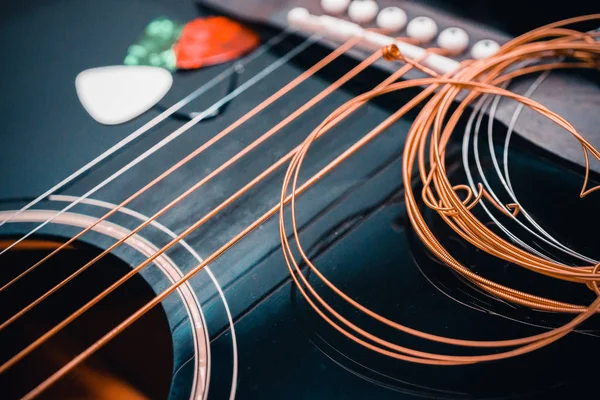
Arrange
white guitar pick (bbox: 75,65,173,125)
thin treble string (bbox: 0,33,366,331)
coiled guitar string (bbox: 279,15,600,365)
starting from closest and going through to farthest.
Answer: coiled guitar string (bbox: 279,15,600,365)
thin treble string (bbox: 0,33,366,331)
white guitar pick (bbox: 75,65,173,125)

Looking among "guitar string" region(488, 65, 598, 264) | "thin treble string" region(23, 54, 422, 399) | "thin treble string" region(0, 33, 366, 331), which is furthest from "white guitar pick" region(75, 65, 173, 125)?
"guitar string" region(488, 65, 598, 264)

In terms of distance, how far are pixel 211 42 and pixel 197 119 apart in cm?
17

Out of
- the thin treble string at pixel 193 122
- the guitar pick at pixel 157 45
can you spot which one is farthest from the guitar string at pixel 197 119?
the guitar pick at pixel 157 45

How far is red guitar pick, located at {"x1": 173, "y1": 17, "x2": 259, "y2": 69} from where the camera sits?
83 centimetres

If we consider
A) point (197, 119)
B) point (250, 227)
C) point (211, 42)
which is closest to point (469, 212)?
point (250, 227)

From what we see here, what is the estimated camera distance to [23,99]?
2.73ft

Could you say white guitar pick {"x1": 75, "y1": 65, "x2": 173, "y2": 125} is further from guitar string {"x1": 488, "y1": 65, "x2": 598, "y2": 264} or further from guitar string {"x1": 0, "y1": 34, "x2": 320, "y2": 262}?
guitar string {"x1": 488, "y1": 65, "x2": 598, "y2": 264}

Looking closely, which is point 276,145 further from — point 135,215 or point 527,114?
point 527,114

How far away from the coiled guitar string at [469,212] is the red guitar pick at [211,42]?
0.29 m

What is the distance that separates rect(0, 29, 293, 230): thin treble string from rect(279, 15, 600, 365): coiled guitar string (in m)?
0.25

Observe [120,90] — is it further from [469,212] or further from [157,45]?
[469,212]

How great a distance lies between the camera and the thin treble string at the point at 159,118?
2.32 ft

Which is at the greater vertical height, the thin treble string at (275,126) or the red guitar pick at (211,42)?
the red guitar pick at (211,42)

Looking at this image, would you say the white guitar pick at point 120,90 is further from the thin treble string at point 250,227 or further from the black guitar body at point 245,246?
the thin treble string at point 250,227
